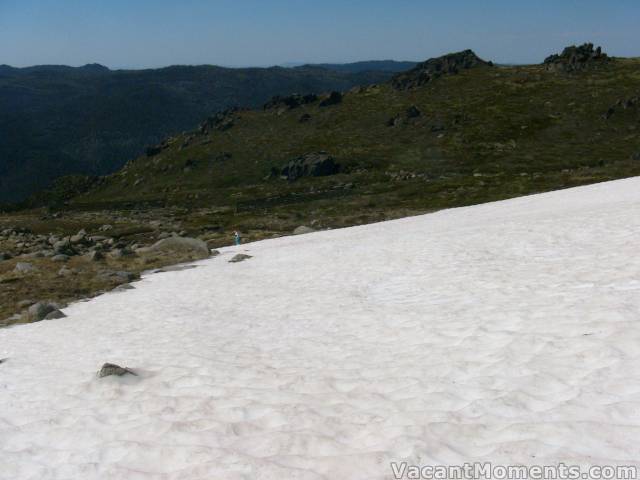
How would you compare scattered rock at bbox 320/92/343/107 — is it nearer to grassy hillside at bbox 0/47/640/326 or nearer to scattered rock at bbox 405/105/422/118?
grassy hillside at bbox 0/47/640/326

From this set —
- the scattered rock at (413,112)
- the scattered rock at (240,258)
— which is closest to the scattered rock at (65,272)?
the scattered rock at (240,258)

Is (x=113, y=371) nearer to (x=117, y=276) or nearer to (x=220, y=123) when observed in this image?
(x=117, y=276)

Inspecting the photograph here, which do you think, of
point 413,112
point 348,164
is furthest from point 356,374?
point 413,112

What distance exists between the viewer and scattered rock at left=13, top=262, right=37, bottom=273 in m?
31.4

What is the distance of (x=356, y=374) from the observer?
10.9 metres

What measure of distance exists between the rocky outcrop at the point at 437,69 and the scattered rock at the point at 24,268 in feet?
458

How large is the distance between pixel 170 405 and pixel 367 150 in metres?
109

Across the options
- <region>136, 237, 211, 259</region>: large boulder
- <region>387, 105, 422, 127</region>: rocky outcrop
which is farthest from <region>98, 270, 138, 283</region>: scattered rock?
<region>387, 105, 422, 127</region>: rocky outcrop

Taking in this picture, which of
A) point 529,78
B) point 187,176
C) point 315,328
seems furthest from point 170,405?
point 529,78

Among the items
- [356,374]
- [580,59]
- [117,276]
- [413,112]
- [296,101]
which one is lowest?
[117,276]

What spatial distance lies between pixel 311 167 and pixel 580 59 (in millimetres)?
92904

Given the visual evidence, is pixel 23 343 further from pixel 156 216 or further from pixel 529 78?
pixel 529 78

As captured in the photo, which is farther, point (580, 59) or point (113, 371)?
point (580, 59)

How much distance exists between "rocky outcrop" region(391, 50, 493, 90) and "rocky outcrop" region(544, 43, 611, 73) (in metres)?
23.3
